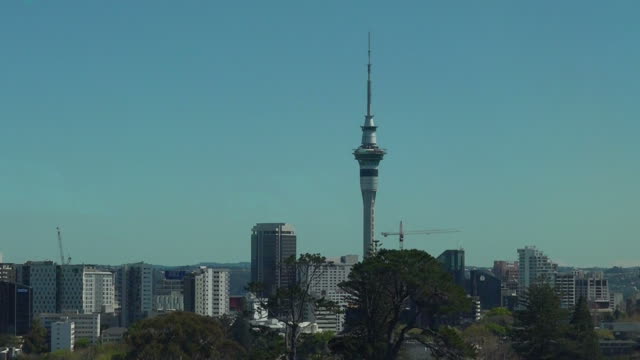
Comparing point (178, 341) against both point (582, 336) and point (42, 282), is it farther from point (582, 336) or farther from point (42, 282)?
point (42, 282)

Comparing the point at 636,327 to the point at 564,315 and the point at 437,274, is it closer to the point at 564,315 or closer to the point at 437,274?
the point at 564,315

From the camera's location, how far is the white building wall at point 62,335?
A: 456 ft

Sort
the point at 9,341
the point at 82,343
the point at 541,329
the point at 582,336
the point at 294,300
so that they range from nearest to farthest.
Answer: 1. the point at 294,300
2. the point at 541,329
3. the point at 582,336
4. the point at 9,341
5. the point at 82,343

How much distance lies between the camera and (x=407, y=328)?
165 ft

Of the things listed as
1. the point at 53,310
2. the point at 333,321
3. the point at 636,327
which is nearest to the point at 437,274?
the point at 636,327

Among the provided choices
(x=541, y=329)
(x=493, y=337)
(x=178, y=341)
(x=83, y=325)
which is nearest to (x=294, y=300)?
(x=541, y=329)

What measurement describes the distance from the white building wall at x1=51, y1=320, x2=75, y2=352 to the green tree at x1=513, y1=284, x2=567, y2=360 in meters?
71.0

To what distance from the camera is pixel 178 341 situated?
3123 inches

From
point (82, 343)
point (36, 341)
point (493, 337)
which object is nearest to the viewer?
point (493, 337)

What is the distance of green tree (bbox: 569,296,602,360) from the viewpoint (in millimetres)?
73500

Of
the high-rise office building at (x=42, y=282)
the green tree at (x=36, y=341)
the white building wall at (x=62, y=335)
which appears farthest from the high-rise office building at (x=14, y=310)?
the high-rise office building at (x=42, y=282)

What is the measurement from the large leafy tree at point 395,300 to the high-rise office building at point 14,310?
356 ft

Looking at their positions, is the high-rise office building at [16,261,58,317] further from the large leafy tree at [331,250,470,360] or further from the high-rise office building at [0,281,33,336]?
the large leafy tree at [331,250,470,360]

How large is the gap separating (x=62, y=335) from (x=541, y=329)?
7840cm
